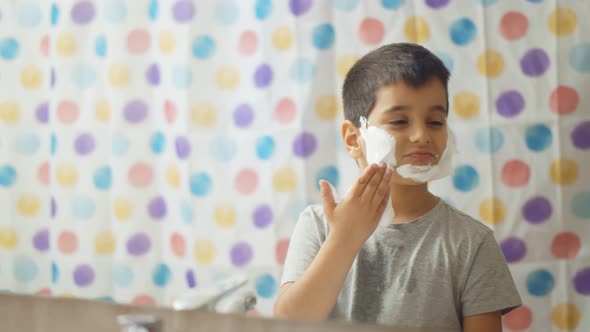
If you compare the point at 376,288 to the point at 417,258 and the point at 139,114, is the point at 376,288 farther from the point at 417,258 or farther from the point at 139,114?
the point at 139,114

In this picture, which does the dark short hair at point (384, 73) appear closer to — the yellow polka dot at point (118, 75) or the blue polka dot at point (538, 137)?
the blue polka dot at point (538, 137)

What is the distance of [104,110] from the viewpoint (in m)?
0.95

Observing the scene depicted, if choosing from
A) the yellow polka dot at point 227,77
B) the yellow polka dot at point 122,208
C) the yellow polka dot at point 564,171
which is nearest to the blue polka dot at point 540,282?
the yellow polka dot at point 564,171

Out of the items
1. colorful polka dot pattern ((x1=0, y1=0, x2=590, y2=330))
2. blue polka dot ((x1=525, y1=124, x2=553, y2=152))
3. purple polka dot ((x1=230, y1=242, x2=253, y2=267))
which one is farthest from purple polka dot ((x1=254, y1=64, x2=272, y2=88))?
blue polka dot ((x1=525, y1=124, x2=553, y2=152))

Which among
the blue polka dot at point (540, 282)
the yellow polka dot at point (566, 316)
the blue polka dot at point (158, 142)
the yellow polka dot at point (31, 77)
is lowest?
the yellow polka dot at point (566, 316)

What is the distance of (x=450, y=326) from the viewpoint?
784 millimetres

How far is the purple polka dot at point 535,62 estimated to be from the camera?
0.74 meters

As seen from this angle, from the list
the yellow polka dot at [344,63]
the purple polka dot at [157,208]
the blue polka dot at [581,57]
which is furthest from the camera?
the purple polka dot at [157,208]

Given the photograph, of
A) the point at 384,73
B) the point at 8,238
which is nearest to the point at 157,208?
the point at 8,238

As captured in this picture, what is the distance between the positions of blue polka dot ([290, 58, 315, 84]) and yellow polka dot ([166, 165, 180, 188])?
21 centimetres

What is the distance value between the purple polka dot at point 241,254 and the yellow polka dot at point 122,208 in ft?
0.55

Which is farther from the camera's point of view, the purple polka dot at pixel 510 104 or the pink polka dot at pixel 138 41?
the pink polka dot at pixel 138 41

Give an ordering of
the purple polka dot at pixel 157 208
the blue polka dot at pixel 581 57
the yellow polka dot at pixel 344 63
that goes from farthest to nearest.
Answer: the purple polka dot at pixel 157 208 < the yellow polka dot at pixel 344 63 < the blue polka dot at pixel 581 57

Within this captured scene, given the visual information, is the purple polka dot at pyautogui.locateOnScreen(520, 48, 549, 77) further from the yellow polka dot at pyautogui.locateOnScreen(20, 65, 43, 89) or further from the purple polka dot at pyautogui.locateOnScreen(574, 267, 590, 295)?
the yellow polka dot at pyautogui.locateOnScreen(20, 65, 43, 89)
